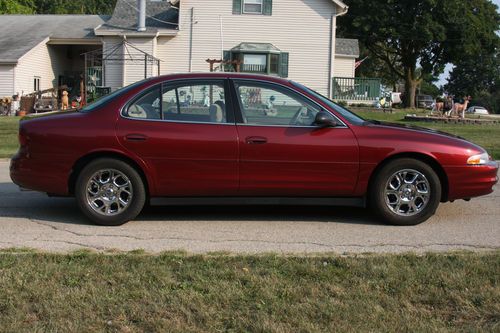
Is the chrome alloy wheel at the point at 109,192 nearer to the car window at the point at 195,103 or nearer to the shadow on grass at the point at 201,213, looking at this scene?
the shadow on grass at the point at 201,213

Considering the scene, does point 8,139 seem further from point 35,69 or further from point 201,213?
point 35,69

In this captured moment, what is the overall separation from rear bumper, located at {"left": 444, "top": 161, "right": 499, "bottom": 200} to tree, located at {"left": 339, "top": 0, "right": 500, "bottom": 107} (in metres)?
35.8

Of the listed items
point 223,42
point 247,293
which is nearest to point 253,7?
point 223,42

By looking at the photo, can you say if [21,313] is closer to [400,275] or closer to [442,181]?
[400,275]

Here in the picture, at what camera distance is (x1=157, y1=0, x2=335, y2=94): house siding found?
2870cm

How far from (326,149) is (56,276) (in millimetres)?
3136

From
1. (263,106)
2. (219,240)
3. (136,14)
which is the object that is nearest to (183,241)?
(219,240)

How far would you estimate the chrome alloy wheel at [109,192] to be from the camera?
21.0ft

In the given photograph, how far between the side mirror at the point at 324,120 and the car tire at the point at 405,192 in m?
0.74

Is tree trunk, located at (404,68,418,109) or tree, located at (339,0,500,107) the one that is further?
tree trunk, located at (404,68,418,109)

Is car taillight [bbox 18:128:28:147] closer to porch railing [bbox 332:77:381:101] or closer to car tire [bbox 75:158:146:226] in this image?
car tire [bbox 75:158:146:226]

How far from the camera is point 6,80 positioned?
29797 mm

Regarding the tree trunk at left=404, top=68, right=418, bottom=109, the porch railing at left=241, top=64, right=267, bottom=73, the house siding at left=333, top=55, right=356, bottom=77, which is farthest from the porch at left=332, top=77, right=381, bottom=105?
the tree trunk at left=404, top=68, right=418, bottom=109

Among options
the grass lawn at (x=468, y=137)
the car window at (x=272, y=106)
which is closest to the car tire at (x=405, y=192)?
the car window at (x=272, y=106)
